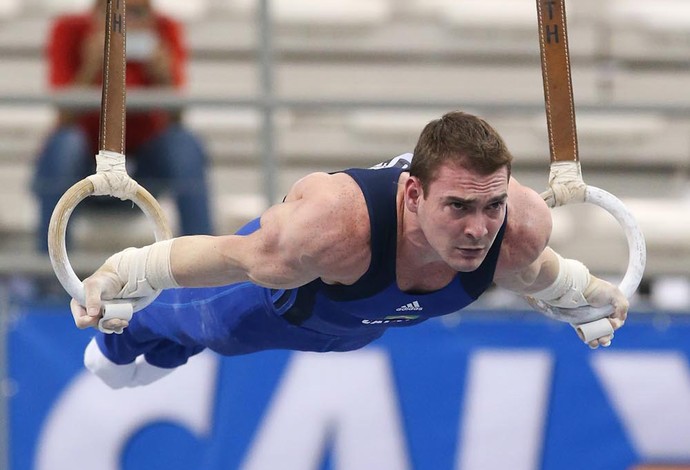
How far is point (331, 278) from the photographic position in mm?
2971

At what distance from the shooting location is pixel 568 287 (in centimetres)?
318

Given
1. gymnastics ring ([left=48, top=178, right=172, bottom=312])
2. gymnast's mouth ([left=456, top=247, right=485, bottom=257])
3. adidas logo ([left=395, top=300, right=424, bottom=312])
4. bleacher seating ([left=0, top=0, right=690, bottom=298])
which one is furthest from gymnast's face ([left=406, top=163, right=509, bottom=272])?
bleacher seating ([left=0, top=0, right=690, bottom=298])

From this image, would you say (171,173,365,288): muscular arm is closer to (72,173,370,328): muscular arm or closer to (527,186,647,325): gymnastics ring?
(72,173,370,328): muscular arm

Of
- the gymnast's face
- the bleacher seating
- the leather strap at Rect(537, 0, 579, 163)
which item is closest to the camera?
the gymnast's face

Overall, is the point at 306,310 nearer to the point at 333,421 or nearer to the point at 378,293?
the point at 378,293

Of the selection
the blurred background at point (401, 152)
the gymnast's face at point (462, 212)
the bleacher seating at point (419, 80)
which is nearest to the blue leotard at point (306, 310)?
the gymnast's face at point (462, 212)

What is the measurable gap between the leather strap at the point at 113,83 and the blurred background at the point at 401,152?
5.60ft

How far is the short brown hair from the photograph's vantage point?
2.70 metres

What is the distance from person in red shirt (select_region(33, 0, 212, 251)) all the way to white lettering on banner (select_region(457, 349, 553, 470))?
1162 mm

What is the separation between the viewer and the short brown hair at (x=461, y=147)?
2.70m

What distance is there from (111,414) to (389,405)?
1.01 metres

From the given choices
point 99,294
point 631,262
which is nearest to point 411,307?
point 631,262

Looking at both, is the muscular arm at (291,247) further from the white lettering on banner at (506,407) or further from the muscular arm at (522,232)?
the white lettering on banner at (506,407)

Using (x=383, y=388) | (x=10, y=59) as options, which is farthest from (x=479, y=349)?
(x=10, y=59)
